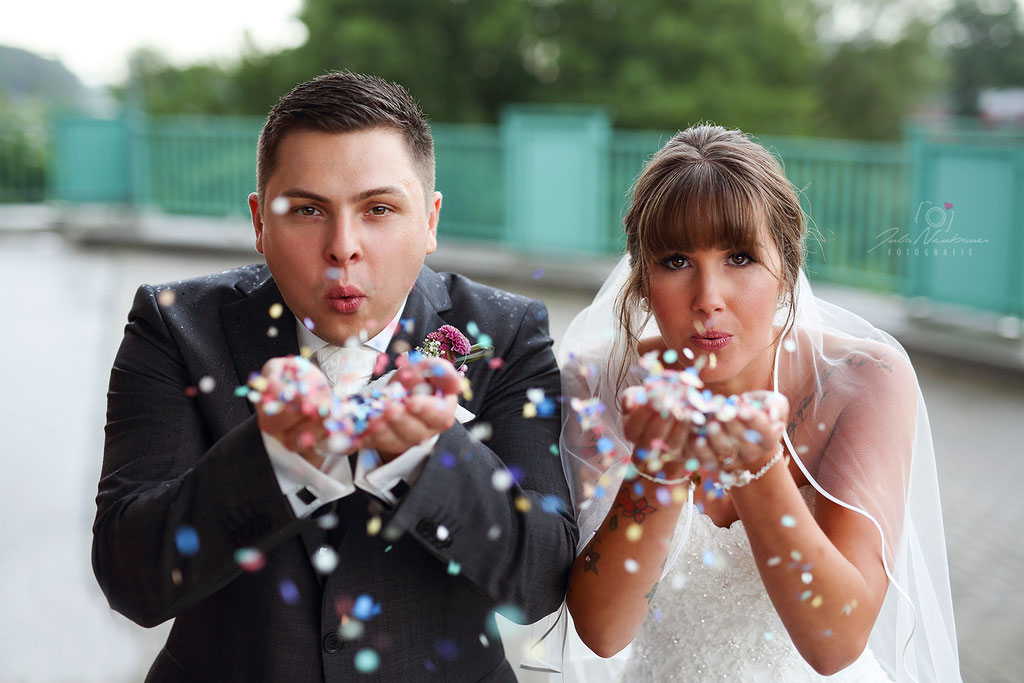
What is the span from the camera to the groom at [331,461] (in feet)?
5.23

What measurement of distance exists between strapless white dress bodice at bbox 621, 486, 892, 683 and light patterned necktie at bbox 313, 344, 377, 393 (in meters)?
0.79

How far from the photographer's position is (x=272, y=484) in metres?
1.56

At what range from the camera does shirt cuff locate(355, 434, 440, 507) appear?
158 cm

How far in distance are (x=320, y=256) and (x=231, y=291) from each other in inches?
16.4

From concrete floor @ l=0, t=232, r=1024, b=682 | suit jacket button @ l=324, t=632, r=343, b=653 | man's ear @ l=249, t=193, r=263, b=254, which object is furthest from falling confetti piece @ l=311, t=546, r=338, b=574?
concrete floor @ l=0, t=232, r=1024, b=682

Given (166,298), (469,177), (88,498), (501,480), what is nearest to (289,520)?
(501,480)

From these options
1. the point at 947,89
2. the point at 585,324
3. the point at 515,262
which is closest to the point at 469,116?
the point at 515,262

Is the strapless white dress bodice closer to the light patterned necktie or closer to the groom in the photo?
the groom

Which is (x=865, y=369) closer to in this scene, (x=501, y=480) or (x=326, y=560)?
(x=501, y=480)

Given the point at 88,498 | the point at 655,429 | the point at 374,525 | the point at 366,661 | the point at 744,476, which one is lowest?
the point at 88,498

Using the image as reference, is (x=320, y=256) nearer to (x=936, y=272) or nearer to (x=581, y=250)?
(x=936, y=272)

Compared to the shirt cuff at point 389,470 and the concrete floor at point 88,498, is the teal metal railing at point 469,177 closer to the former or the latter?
the concrete floor at point 88,498

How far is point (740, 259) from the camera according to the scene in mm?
1981

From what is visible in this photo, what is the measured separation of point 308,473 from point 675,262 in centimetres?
85
